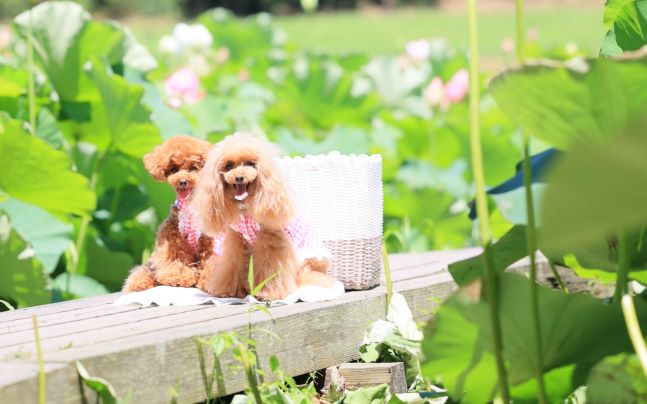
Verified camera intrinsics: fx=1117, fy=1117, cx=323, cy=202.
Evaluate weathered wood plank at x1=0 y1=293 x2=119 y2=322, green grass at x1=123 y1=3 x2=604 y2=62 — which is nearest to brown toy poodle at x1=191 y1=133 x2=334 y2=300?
Answer: weathered wood plank at x1=0 y1=293 x2=119 y2=322

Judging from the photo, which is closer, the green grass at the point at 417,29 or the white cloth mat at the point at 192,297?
the white cloth mat at the point at 192,297

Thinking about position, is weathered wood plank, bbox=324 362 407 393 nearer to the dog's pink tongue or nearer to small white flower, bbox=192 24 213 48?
the dog's pink tongue

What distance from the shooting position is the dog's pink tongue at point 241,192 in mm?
1770

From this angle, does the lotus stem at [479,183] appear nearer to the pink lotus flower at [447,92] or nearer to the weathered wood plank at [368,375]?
the weathered wood plank at [368,375]

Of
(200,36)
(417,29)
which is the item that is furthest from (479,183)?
(417,29)

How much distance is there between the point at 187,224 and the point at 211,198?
6.5 inches

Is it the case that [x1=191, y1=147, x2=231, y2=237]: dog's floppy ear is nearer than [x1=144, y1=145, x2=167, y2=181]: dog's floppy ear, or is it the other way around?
[x1=191, y1=147, x2=231, y2=237]: dog's floppy ear

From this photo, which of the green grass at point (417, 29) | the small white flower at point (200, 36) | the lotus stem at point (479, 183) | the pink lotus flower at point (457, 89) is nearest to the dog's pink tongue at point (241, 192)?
the lotus stem at point (479, 183)

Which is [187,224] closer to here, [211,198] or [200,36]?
[211,198]

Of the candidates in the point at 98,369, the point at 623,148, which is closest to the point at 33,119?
the point at 98,369

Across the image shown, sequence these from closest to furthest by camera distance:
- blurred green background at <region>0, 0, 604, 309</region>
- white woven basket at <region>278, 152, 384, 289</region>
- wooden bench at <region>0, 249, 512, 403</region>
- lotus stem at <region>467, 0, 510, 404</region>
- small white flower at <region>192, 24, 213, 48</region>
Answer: lotus stem at <region>467, 0, 510, 404</region> < wooden bench at <region>0, 249, 512, 403</region> < white woven basket at <region>278, 152, 384, 289</region> < blurred green background at <region>0, 0, 604, 309</region> < small white flower at <region>192, 24, 213, 48</region>

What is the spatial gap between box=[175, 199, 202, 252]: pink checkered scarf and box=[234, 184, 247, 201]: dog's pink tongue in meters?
0.15

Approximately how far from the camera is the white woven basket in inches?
81.4

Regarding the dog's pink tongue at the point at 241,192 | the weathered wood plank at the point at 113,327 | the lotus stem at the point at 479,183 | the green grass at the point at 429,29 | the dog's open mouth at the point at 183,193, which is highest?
the lotus stem at the point at 479,183
